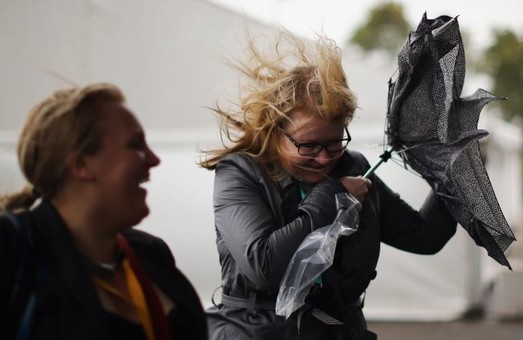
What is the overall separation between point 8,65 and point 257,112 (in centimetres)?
460

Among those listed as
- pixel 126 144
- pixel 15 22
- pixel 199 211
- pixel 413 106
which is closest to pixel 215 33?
pixel 15 22

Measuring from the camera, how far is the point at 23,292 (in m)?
1.75

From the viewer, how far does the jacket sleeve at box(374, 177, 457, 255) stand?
306 cm

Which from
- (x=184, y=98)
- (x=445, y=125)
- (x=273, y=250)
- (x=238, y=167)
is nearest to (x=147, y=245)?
(x=273, y=250)

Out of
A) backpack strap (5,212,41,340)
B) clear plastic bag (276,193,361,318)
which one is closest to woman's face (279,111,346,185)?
clear plastic bag (276,193,361,318)

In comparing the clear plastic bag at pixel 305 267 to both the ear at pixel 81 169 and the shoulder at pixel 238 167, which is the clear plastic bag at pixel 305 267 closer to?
the shoulder at pixel 238 167

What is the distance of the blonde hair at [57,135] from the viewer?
6.05ft

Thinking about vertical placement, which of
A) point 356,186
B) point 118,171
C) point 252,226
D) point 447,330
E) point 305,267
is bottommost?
point 447,330

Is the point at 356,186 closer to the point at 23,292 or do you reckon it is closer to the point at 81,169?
the point at 81,169

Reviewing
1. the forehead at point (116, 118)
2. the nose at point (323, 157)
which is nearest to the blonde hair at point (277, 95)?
the nose at point (323, 157)

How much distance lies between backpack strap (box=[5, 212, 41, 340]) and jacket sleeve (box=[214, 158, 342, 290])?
2.97ft

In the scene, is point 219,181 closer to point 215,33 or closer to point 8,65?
point 215,33

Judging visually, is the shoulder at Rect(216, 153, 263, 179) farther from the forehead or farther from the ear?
the ear

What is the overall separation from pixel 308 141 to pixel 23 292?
1.18 meters
